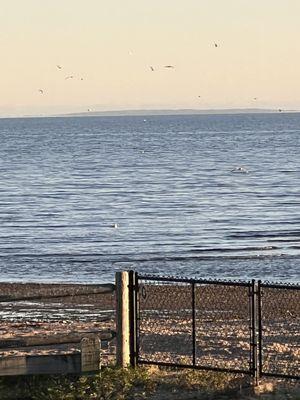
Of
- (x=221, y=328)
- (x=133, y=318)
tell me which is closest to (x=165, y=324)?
(x=221, y=328)

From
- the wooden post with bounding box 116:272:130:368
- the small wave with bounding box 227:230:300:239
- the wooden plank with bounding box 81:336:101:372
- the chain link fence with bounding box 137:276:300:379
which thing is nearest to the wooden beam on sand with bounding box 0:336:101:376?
the wooden plank with bounding box 81:336:101:372

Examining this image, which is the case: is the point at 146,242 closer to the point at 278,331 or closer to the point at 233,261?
the point at 233,261

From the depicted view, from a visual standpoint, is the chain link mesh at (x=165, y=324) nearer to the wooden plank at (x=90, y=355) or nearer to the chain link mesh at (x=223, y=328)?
the chain link mesh at (x=223, y=328)

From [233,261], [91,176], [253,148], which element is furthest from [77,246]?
[253,148]

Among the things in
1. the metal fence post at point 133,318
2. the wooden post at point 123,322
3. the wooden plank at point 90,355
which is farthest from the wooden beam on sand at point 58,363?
the metal fence post at point 133,318

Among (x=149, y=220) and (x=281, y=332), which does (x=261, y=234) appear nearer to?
(x=149, y=220)

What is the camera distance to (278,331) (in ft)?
71.5

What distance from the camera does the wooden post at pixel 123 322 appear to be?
15.9 meters

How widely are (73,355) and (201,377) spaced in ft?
5.83

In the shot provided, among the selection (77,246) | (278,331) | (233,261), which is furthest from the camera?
(77,246)

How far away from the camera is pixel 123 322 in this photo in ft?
52.6

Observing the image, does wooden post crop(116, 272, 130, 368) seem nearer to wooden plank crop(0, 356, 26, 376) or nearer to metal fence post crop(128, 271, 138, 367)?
metal fence post crop(128, 271, 138, 367)

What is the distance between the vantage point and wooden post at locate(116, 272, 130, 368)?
52.3 ft

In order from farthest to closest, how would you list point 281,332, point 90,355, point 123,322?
point 281,332 < point 123,322 < point 90,355
